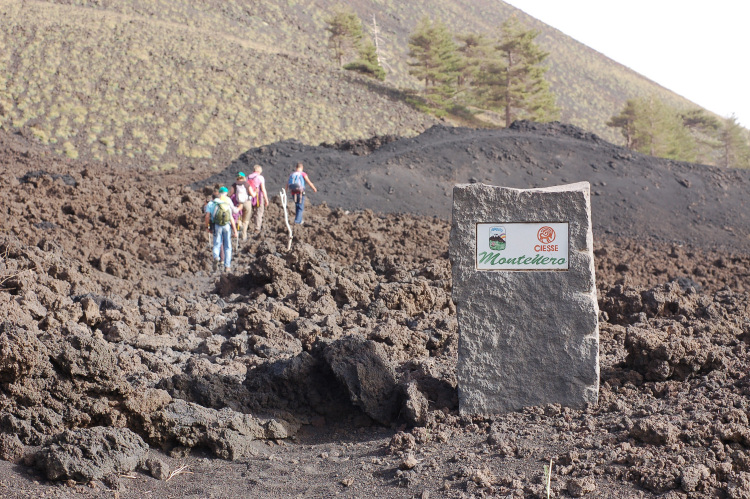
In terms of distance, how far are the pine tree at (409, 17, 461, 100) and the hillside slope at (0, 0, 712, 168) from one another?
2.78 meters

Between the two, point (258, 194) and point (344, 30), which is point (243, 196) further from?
point (344, 30)

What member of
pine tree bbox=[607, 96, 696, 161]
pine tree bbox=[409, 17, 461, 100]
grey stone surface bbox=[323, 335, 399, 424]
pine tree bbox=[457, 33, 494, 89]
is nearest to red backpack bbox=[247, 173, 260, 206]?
grey stone surface bbox=[323, 335, 399, 424]

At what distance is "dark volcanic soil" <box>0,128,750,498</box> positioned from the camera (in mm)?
4449

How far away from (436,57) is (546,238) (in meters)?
47.9

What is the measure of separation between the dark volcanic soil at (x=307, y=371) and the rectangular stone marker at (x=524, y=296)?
0.79ft

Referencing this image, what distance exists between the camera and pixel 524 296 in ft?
17.8

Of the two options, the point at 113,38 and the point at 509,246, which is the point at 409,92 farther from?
the point at 509,246

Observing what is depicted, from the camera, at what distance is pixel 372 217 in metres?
17.5

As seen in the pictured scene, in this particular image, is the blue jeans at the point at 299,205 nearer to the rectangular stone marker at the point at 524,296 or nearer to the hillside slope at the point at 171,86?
the rectangular stone marker at the point at 524,296

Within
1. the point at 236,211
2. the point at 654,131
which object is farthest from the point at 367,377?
the point at 654,131

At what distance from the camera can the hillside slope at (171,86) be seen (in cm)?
3372

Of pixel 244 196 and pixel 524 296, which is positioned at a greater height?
pixel 244 196

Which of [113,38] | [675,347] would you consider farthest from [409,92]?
[675,347]

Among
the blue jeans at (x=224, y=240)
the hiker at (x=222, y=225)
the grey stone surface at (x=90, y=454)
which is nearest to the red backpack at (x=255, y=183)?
the hiker at (x=222, y=225)
